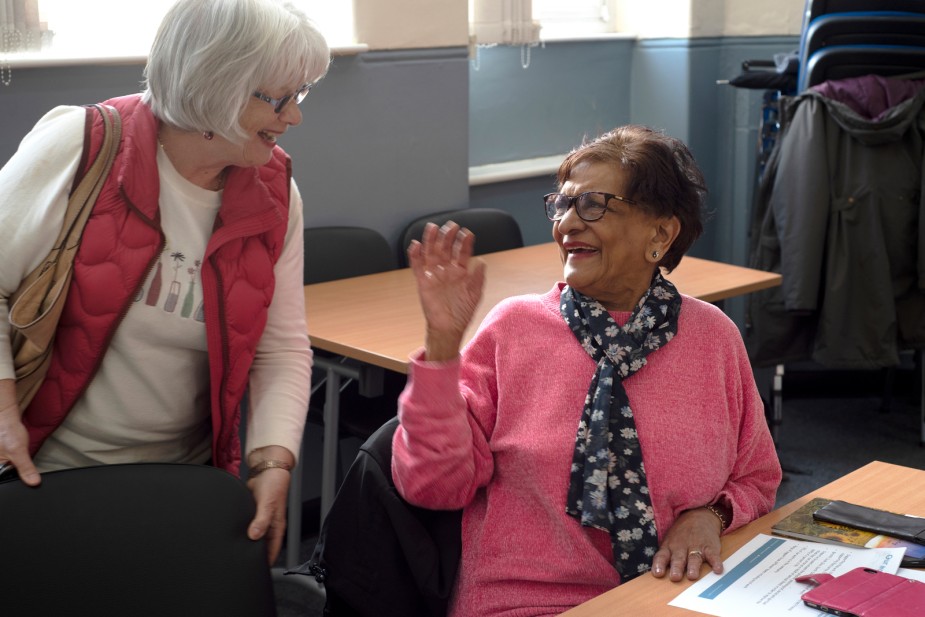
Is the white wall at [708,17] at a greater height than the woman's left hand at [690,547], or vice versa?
the white wall at [708,17]

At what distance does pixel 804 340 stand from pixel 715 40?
158cm

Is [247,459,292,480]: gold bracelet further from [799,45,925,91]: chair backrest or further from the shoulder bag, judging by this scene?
[799,45,925,91]: chair backrest

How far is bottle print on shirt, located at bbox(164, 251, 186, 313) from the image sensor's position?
1681 mm

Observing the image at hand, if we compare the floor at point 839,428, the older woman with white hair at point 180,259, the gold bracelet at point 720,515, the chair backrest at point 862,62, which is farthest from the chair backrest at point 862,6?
the gold bracelet at point 720,515

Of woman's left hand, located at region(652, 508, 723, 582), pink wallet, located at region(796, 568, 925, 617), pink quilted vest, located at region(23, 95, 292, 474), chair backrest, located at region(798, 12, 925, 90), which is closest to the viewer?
Result: pink wallet, located at region(796, 568, 925, 617)

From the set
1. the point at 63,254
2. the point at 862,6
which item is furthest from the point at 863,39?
the point at 63,254

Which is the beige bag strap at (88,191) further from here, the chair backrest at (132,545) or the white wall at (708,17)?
the white wall at (708,17)

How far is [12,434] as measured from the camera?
153 centimetres

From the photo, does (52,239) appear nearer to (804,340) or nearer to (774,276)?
(774,276)

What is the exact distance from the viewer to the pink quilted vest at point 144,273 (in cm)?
162

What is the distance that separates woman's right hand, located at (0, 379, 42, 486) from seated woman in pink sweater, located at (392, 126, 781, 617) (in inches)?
19.9

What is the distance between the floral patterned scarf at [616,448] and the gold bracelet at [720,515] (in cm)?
9

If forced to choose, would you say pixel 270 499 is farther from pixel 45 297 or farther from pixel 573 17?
pixel 573 17

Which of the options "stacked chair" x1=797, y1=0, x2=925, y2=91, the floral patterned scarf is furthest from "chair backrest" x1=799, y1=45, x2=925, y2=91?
the floral patterned scarf
